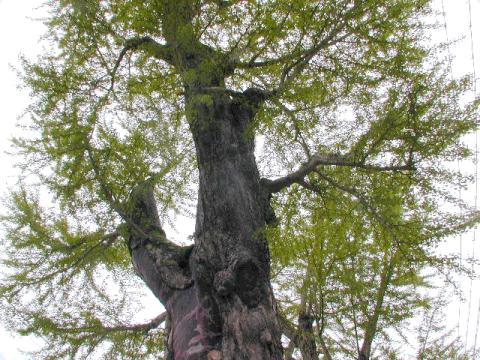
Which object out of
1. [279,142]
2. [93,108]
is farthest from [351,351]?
[93,108]

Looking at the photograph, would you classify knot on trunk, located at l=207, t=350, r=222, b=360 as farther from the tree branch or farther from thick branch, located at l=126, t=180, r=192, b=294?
→ the tree branch

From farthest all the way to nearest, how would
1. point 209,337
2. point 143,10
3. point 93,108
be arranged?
point 93,108
point 143,10
point 209,337

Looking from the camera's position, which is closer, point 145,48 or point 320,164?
point 320,164

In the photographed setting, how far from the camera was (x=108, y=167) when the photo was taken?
11.5ft

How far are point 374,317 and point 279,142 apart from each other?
1760 mm

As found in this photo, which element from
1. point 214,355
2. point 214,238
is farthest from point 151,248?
point 214,355

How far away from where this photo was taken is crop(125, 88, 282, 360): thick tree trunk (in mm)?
2500

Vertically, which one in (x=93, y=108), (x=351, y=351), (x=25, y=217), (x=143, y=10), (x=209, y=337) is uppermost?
(x=143, y=10)

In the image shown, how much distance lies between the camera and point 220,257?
8.82 ft

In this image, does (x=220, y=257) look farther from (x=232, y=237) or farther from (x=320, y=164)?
(x=320, y=164)

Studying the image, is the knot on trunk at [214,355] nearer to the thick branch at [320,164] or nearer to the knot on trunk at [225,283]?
the knot on trunk at [225,283]

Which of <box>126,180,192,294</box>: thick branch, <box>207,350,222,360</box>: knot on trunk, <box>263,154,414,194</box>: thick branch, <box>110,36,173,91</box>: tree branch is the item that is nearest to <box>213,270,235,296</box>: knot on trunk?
<box>207,350,222,360</box>: knot on trunk

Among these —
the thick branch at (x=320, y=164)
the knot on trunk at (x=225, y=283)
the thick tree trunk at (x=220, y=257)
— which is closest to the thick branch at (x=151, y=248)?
the thick tree trunk at (x=220, y=257)

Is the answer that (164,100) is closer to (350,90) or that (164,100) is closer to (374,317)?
(350,90)
